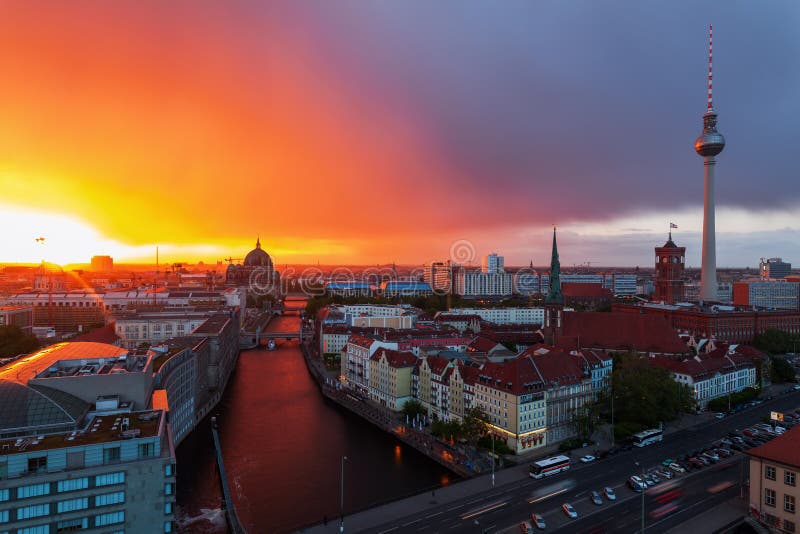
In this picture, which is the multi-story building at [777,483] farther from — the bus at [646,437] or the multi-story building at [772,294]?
the multi-story building at [772,294]

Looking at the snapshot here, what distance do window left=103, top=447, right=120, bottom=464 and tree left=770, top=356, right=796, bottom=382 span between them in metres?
50.9

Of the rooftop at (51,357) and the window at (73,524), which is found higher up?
the rooftop at (51,357)

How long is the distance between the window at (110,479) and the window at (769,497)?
2368 centimetres

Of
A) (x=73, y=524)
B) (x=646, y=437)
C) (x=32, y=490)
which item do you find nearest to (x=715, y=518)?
(x=646, y=437)

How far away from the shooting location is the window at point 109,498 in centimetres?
1545

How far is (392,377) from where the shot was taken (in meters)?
37.2

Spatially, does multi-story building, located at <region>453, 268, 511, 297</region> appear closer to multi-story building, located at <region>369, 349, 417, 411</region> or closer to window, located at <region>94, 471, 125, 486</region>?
multi-story building, located at <region>369, 349, 417, 411</region>

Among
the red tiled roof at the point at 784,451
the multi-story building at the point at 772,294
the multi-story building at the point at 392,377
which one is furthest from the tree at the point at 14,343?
the multi-story building at the point at 772,294

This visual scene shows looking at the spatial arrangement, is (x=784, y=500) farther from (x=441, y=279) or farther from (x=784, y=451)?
(x=441, y=279)

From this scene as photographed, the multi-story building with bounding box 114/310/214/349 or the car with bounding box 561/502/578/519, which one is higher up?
the multi-story building with bounding box 114/310/214/349

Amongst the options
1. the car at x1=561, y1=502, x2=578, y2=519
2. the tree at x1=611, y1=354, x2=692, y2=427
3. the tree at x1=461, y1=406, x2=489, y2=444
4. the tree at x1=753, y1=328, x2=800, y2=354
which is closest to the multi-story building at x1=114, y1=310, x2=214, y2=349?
the tree at x1=461, y1=406, x2=489, y2=444

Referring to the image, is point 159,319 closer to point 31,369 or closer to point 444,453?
point 31,369

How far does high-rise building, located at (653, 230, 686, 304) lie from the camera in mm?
71562

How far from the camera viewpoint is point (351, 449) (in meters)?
31.1
